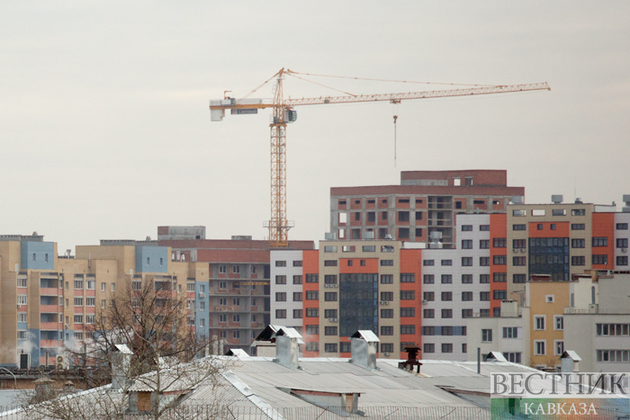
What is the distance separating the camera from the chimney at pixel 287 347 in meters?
58.3

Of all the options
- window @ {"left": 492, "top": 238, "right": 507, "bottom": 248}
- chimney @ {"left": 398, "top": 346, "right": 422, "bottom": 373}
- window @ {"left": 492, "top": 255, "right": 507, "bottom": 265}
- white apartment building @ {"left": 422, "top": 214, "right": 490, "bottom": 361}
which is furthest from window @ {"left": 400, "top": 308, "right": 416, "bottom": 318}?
chimney @ {"left": 398, "top": 346, "right": 422, "bottom": 373}

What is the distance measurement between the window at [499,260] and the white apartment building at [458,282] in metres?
1.14

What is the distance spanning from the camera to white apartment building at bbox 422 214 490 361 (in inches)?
7579

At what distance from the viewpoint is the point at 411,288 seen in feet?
631

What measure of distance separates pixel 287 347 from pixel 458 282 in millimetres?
137327

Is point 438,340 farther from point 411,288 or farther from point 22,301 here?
point 22,301

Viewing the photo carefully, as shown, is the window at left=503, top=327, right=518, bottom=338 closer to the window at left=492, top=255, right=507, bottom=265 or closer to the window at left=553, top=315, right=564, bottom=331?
the window at left=553, top=315, right=564, bottom=331

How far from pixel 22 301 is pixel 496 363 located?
A: 126 meters

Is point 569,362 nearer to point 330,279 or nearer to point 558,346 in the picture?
point 558,346

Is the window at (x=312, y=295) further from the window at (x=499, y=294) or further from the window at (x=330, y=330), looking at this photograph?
the window at (x=499, y=294)

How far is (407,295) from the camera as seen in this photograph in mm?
192250

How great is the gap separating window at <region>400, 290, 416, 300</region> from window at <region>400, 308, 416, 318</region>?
1633 millimetres

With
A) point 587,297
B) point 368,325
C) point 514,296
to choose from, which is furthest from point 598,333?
point 368,325

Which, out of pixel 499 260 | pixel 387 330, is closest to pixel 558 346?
pixel 499 260
